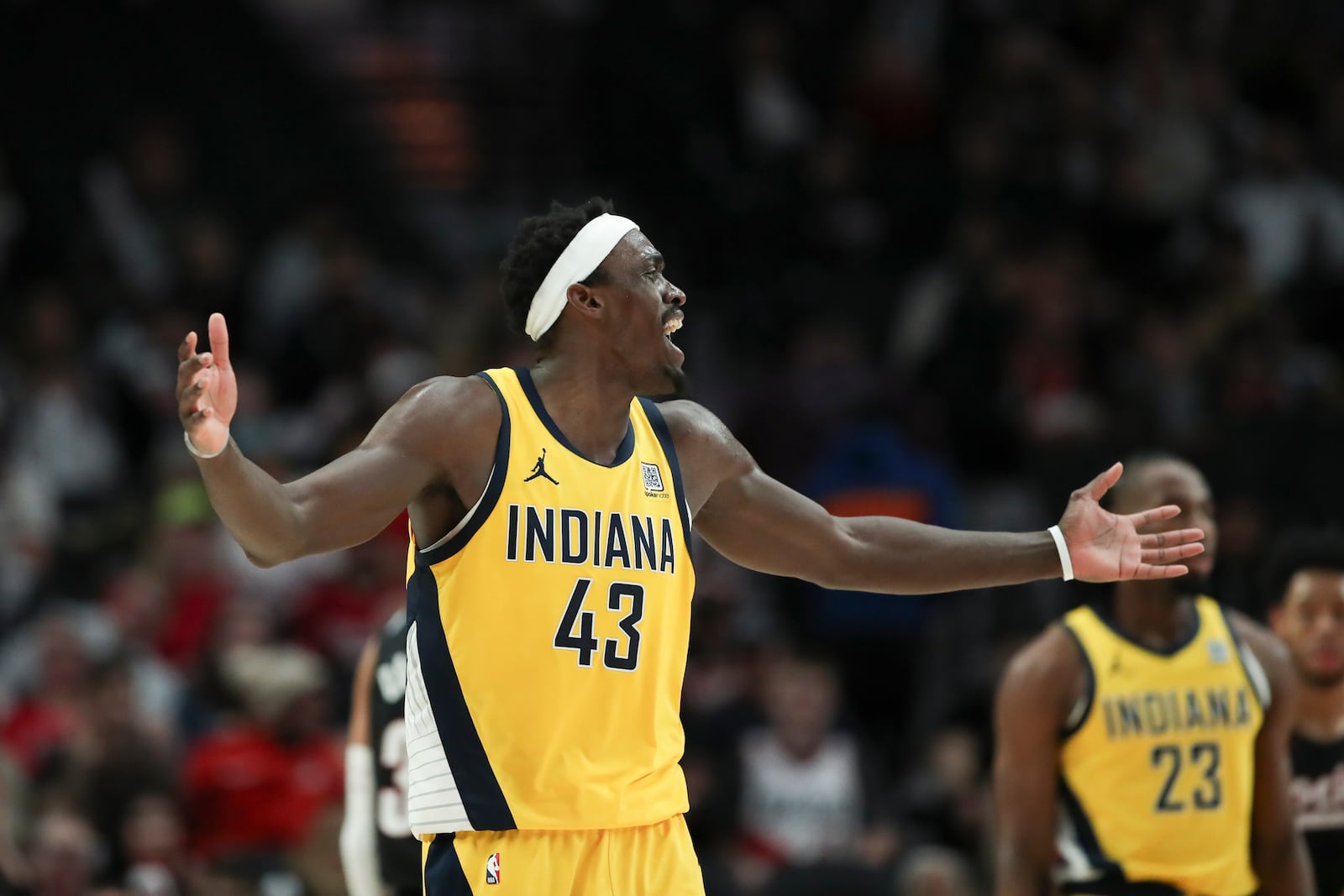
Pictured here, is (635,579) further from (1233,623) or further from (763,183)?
(763,183)

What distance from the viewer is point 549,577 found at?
5.05 metres

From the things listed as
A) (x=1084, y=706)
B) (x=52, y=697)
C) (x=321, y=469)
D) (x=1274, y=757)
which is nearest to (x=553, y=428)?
(x=321, y=469)

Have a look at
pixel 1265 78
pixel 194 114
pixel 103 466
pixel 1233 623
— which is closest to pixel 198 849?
pixel 103 466

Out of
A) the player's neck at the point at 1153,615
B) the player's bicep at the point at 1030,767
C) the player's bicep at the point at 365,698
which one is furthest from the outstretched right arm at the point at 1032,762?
the player's bicep at the point at 365,698

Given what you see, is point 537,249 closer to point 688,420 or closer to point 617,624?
point 688,420

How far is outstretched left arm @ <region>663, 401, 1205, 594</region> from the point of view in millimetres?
5566

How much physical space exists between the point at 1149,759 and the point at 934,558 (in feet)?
4.88

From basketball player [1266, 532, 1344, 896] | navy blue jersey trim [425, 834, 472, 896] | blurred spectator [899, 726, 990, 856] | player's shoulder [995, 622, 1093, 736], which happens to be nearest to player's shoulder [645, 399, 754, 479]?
navy blue jersey trim [425, 834, 472, 896]

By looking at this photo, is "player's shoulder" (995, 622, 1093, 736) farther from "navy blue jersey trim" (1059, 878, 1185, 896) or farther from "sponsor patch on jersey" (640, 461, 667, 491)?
"sponsor patch on jersey" (640, 461, 667, 491)

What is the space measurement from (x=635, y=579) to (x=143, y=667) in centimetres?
716

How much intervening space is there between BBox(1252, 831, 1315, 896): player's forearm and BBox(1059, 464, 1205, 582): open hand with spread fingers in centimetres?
170

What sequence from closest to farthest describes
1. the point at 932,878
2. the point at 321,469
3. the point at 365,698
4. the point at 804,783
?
the point at 321,469 → the point at 365,698 → the point at 932,878 → the point at 804,783

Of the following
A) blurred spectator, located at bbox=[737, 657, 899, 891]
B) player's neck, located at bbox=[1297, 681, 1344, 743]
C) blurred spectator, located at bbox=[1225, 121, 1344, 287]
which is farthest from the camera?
blurred spectator, located at bbox=[1225, 121, 1344, 287]

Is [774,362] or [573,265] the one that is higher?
[774,362]
